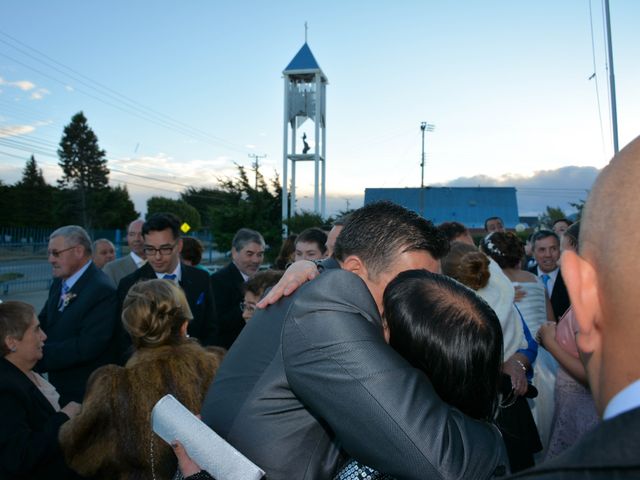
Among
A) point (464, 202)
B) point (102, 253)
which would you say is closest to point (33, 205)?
point (464, 202)

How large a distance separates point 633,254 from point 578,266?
10 cm

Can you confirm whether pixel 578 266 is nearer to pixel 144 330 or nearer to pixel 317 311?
pixel 317 311

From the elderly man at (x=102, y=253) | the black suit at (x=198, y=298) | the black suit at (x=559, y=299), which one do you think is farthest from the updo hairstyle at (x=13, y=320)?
the black suit at (x=559, y=299)

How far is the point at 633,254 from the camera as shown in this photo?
30.0 inches

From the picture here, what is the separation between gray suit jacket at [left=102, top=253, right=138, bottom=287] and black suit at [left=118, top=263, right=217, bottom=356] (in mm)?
Answer: 1657

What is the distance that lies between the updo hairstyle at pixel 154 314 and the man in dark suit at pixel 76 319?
147cm

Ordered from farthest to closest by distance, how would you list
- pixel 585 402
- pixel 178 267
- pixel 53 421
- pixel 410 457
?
pixel 178 267
pixel 585 402
pixel 53 421
pixel 410 457

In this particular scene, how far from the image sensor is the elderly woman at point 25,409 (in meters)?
2.49

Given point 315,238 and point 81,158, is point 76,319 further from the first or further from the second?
point 81,158

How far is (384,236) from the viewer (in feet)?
5.78

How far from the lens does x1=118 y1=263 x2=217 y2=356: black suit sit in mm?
4531

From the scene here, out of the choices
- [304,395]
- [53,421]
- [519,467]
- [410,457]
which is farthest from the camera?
[519,467]

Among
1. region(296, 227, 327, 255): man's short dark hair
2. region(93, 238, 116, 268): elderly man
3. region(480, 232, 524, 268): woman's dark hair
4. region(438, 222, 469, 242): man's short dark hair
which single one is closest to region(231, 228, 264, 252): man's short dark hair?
region(296, 227, 327, 255): man's short dark hair

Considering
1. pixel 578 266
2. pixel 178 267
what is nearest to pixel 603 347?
pixel 578 266
